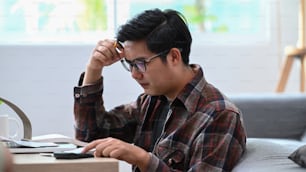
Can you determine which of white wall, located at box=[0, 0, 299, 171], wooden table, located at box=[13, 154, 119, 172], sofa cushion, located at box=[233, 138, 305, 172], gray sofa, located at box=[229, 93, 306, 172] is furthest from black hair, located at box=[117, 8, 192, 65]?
white wall, located at box=[0, 0, 299, 171]

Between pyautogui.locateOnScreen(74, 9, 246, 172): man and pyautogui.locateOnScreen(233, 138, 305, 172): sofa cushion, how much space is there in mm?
34

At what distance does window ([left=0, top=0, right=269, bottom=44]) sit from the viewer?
12.2 ft

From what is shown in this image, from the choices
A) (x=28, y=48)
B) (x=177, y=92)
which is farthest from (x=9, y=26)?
(x=177, y=92)

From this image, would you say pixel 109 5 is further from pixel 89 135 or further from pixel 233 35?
pixel 89 135

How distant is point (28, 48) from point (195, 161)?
2346 mm

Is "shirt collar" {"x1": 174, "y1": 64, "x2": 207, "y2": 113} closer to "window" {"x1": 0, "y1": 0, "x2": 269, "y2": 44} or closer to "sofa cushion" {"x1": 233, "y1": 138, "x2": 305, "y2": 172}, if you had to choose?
"sofa cushion" {"x1": 233, "y1": 138, "x2": 305, "y2": 172}

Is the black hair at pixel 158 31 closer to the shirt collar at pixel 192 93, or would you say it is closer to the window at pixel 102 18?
the shirt collar at pixel 192 93

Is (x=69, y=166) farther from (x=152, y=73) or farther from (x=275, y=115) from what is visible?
(x=275, y=115)

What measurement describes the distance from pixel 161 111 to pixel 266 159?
0.35m

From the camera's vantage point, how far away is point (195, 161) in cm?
150

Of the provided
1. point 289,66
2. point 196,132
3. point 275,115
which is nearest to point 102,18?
point 289,66

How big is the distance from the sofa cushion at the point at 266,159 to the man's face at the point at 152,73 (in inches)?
12.0

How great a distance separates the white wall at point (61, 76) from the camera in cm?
362

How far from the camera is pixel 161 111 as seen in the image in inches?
71.1
